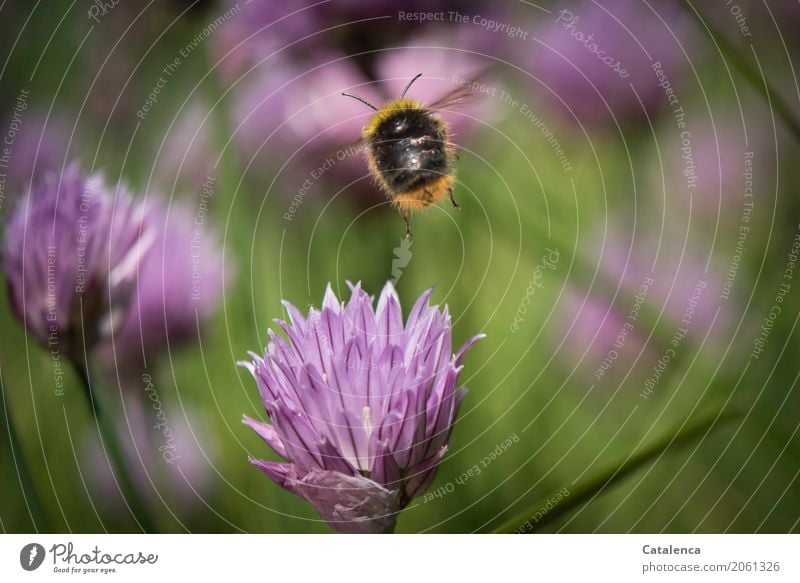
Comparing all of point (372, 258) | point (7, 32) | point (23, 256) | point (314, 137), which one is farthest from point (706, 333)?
point (7, 32)

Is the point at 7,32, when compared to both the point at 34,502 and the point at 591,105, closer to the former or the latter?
the point at 34,502

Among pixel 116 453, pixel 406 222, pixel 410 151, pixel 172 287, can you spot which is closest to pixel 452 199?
pixel 406 222

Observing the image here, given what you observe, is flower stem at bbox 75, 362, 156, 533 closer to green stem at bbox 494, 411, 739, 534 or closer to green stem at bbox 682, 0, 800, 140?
green stem at bbox 494, 411, 739, 534

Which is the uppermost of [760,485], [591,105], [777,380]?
[591,105]

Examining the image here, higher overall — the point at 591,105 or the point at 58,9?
the point at 58,9

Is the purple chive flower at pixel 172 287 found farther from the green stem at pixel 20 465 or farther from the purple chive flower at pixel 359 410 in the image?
the purple chive flower at pixel 359 410

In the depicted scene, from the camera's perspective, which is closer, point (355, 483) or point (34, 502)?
point (355, 483)
